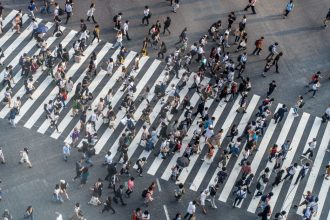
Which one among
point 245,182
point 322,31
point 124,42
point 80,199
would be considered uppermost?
point 322,31

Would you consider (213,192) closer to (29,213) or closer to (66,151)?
(66,151)

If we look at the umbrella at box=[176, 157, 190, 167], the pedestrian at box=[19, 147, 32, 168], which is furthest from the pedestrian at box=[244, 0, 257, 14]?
the pedestrian at box=[19, 147, 32, 168]

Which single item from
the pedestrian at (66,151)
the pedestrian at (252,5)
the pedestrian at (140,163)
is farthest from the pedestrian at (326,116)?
the pedestrian at (66,151)

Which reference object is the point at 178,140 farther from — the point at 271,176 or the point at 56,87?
the point at 56,87

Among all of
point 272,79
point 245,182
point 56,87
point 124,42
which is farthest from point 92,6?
point 245,182

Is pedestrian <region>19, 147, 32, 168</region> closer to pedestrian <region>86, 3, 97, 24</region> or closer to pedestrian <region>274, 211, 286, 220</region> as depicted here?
pedestrian <region>86, 3, 97, 24</region>
